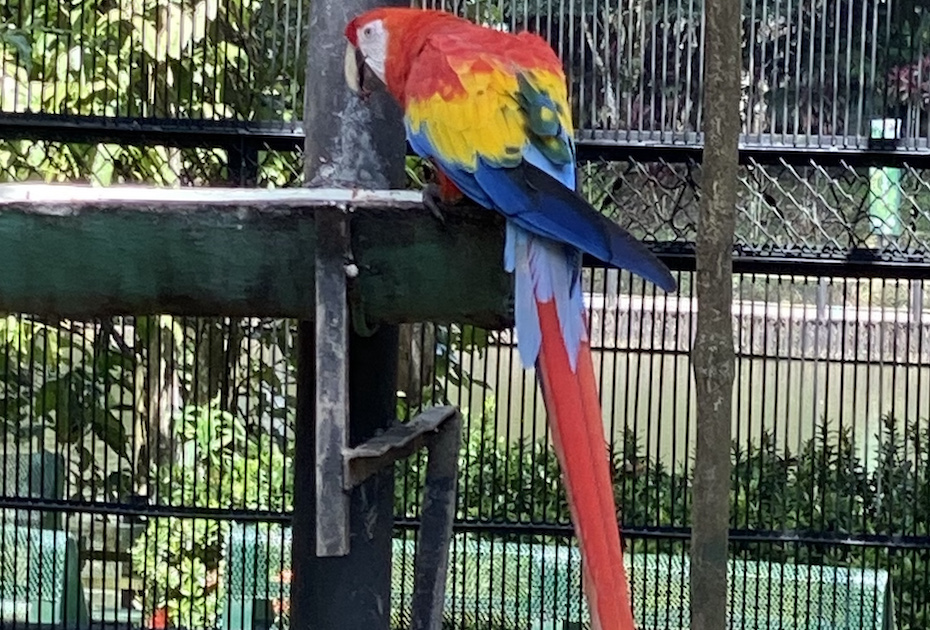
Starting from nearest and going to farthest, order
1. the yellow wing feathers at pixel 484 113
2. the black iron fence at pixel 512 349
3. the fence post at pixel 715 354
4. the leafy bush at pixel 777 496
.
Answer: the fence post at pixel 715 354, the yellow wing feathers at pixel 484 113, the black iron fence at pixel 512 349, the leafy bush at pixel 777 496

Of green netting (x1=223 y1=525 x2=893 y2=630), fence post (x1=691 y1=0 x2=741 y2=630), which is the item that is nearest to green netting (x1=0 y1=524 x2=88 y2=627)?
green netting (x1=223 y1=525 x2=893 y2=630)

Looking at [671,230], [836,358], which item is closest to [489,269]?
[671,230]

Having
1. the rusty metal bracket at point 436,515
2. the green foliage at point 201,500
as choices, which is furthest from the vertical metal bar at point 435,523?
→ the green foliage at point 201,500

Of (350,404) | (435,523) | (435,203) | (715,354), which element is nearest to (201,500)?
(435,523)

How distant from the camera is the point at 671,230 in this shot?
3.84m

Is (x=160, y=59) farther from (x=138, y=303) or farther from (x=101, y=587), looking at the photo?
(x=138, y=303)

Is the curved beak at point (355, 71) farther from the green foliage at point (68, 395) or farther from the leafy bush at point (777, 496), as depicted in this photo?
the green foliage at point (68, 395)

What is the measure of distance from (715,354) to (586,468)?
36 centimetres

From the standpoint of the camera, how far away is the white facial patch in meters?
2.14

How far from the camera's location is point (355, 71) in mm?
2145

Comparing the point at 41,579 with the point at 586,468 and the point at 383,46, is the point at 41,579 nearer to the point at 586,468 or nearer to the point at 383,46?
the point at 383,46

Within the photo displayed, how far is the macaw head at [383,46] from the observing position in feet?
6.99

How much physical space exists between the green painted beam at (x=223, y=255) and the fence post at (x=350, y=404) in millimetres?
219

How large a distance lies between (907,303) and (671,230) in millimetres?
901
